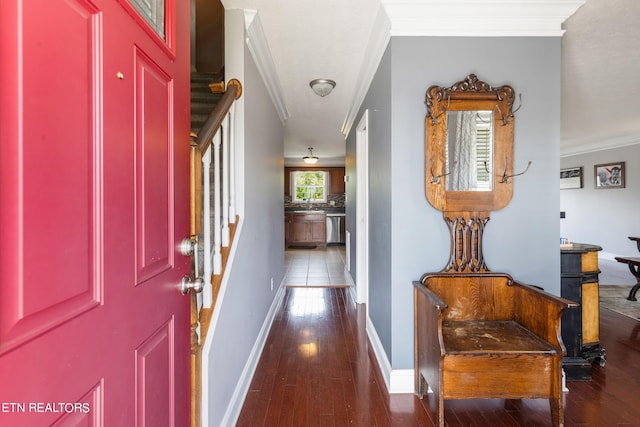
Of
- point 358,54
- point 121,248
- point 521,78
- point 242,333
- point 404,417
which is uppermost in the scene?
point 358,54

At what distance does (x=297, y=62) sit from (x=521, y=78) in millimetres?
1720

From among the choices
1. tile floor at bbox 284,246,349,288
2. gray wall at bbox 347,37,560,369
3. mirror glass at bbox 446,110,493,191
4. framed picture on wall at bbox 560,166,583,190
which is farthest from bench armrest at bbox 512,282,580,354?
framed picture on wall at bbox 560,166,583,190

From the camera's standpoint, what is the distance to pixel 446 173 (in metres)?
1.99

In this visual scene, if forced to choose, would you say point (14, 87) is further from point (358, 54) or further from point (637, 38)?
point (637, 38)

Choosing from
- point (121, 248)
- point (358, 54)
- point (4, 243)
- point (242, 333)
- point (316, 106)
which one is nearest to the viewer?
point (4, 243)

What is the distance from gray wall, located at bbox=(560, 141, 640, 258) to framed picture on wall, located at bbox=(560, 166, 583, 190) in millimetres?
89

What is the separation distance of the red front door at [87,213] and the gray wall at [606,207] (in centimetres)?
811

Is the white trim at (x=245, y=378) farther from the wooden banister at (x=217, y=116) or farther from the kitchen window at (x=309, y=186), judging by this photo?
the kitchen window at (x=309, y=186)

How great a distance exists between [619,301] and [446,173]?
3681 mm

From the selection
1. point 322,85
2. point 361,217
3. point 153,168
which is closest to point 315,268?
point 361,217

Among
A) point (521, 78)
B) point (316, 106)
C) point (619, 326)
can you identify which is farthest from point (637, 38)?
point (316, 106)

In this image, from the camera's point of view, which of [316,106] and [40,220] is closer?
[40,220]

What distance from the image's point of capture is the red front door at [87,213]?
45 centimetres

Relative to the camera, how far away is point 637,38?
2367mm
